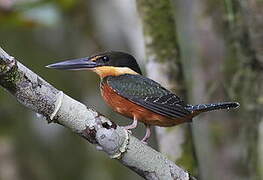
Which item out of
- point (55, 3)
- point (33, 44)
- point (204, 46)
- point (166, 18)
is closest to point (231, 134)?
point (204, 46)

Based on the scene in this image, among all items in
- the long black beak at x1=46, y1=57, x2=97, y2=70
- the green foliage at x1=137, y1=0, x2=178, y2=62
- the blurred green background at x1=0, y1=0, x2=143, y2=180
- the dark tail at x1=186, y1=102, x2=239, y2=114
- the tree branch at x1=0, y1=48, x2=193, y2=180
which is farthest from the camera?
the blurred green background at x1=0, y1=0, x2=143, y2=180

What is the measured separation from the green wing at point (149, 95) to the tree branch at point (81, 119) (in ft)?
1.08

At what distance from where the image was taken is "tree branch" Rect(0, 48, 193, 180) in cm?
226

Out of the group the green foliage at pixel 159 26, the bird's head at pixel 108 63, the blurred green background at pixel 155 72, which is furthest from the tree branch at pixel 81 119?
the green foliage at pixel 159 26

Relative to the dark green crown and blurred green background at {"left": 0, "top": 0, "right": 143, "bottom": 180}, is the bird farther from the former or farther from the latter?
blurred green background at {"left": 0, "top": 0, "right": 143, "bottom": 180}

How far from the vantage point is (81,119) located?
238 cm

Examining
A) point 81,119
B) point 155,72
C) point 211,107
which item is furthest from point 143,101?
point 155,72

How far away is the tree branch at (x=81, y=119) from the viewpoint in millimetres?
2258

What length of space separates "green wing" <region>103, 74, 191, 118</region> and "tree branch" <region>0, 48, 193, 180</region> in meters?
0.33

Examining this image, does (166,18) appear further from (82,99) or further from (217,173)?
(82,99)

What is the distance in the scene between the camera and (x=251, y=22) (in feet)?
14.4

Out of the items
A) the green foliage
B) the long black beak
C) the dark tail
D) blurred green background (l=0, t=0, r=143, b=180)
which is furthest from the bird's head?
blurred green background (l=0, t=0, r=143, b=180)

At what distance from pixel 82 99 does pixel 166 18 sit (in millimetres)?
2971

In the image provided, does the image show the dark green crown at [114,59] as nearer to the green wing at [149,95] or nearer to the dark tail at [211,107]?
the green wing at [149,95]
